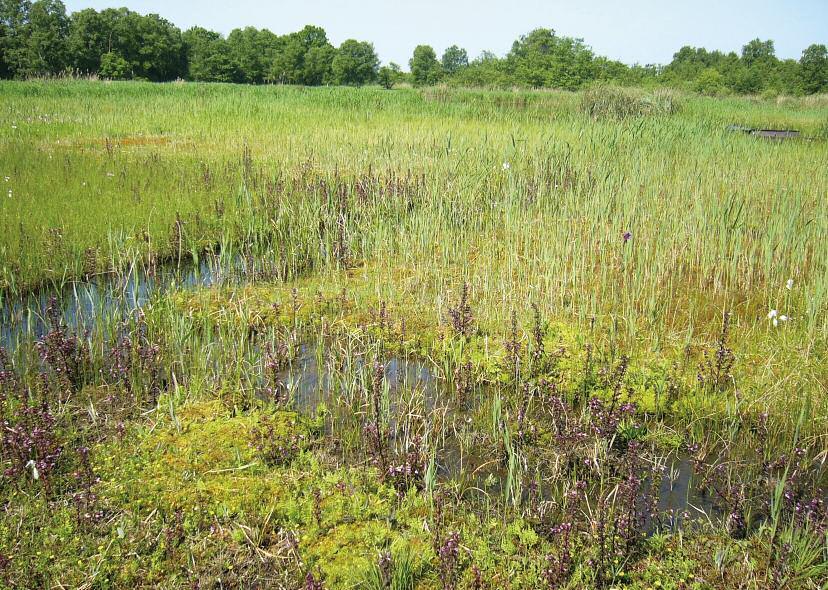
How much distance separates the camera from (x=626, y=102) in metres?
18.7

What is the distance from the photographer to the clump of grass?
17797mm

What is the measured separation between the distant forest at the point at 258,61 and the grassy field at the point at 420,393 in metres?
38.1

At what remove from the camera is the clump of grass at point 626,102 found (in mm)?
17797

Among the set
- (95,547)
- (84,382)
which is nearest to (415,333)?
(84,382)

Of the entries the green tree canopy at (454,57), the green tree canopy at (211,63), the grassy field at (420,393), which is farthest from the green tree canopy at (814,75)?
the green tree canopy at (454,57)

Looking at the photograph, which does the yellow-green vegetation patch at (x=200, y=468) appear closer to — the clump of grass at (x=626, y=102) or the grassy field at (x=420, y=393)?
the grassy field at (x=420, y=393)

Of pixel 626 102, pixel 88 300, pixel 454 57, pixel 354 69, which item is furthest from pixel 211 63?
pixel 454 57

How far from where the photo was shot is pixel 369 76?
293 feet

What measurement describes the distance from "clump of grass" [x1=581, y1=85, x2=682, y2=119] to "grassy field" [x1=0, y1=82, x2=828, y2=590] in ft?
35.0

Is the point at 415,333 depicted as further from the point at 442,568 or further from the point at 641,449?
the point at 442,568

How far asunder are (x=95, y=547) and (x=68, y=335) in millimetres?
2230

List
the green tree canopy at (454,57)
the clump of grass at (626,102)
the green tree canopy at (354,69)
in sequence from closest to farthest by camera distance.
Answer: the clump of grass at (626,102) < the green tree canopy at (354,69) < the green tree canopy at (454,57)

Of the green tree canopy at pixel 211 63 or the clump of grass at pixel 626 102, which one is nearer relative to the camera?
the clump of grass at pixel 626 102

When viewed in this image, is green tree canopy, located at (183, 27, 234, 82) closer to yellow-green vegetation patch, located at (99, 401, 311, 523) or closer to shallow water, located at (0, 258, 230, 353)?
shallow water, located at (0, 258, 230, 353)
